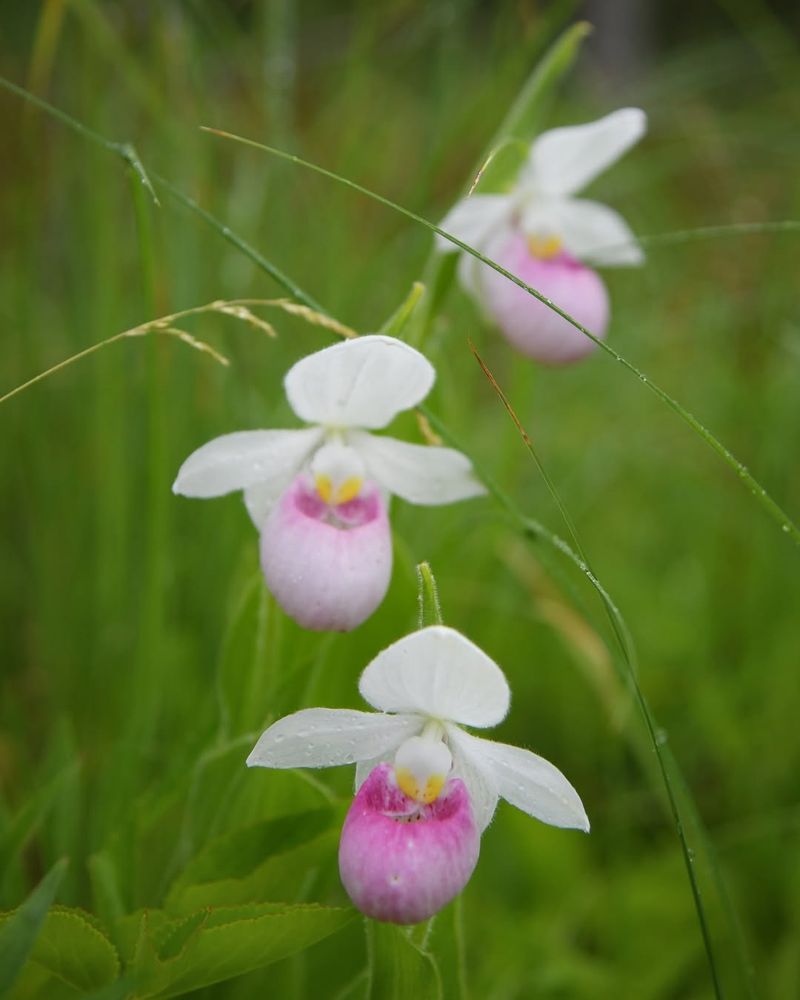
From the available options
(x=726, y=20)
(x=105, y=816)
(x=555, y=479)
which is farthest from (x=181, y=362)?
(x=726, y=20)

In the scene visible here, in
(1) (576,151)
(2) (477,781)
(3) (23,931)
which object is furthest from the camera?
(1) (576,151)

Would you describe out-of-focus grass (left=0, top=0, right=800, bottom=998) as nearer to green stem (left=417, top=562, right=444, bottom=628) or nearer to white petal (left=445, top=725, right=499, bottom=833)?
white petal (left=445, top=725, right=499, bottom=833)

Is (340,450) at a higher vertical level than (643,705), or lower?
higher

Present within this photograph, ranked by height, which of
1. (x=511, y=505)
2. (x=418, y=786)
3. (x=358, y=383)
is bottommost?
(x=418, y=786)

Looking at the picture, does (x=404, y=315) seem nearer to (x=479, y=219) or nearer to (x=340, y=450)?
(x=340, y=450)

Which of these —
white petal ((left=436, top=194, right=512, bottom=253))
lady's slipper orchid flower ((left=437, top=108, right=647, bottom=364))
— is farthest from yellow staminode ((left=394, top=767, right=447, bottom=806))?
white petal ((left=436, top=194, right=512, bottom=253))

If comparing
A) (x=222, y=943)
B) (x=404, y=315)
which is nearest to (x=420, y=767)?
(x=222, y=943)

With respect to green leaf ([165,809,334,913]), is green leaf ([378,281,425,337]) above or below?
above

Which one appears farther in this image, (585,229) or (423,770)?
(585,229)
